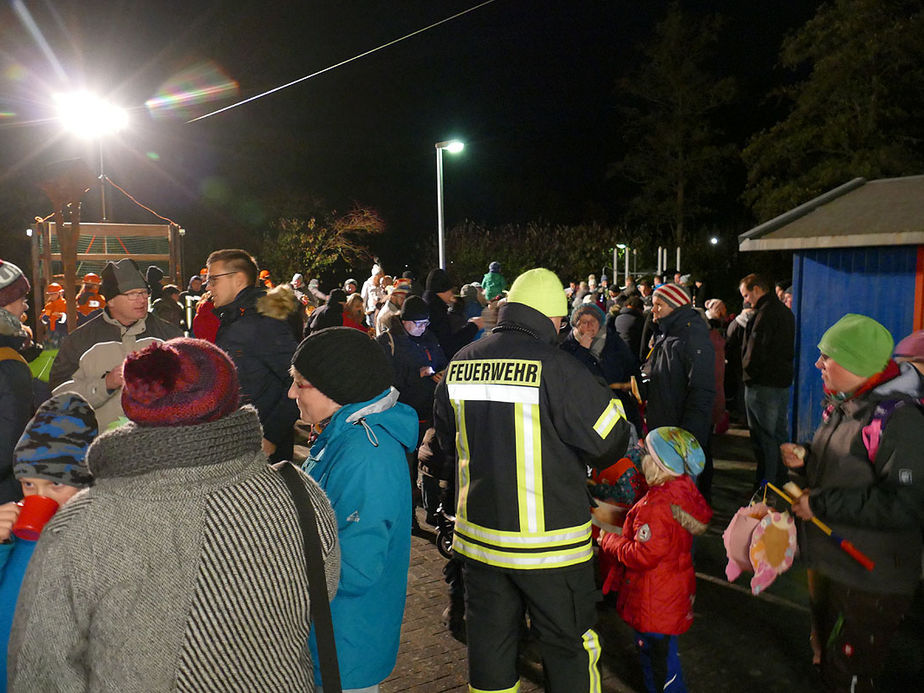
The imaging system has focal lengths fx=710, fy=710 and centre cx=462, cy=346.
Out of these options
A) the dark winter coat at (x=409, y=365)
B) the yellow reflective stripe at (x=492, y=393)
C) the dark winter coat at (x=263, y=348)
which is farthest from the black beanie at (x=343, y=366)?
the dark winter coat at (x=409, y=365)

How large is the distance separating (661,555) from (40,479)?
264 centimetres

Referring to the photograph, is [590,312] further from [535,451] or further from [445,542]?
[535,451]

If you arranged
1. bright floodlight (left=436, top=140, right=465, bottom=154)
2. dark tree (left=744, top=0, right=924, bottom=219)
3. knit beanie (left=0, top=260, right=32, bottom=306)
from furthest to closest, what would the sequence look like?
dark tree (left=744, top=0, right=924, bottom=219) → bright floodlight (left=436, top=140, right=465, bottom=154) → knit beanie (left=0, top=260, right=32, bottom=306)

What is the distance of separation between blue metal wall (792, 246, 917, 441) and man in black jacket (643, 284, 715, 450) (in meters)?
2.20

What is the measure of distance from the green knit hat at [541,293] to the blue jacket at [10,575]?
2078mm

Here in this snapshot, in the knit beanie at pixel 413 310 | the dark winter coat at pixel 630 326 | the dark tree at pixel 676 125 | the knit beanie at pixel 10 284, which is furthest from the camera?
the dark tree at pixel 676 125

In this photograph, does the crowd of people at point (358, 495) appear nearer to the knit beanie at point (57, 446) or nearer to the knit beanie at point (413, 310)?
the knit beanie at point (57, 446)

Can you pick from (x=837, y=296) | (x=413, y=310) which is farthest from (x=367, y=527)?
(x=837, y=296)

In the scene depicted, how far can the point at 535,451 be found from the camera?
2.98m

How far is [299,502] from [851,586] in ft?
8.55

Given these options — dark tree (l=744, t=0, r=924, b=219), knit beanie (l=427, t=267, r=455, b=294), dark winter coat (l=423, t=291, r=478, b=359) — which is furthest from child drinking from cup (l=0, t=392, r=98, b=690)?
dark tree (l=744, t=0, r=924, b=219)

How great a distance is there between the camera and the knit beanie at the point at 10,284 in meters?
3.64

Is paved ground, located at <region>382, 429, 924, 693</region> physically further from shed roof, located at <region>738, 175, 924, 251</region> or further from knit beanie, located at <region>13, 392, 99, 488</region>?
shed roof, located at <region>738, 175, 924, 251</region>

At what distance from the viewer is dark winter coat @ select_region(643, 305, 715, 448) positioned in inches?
198
